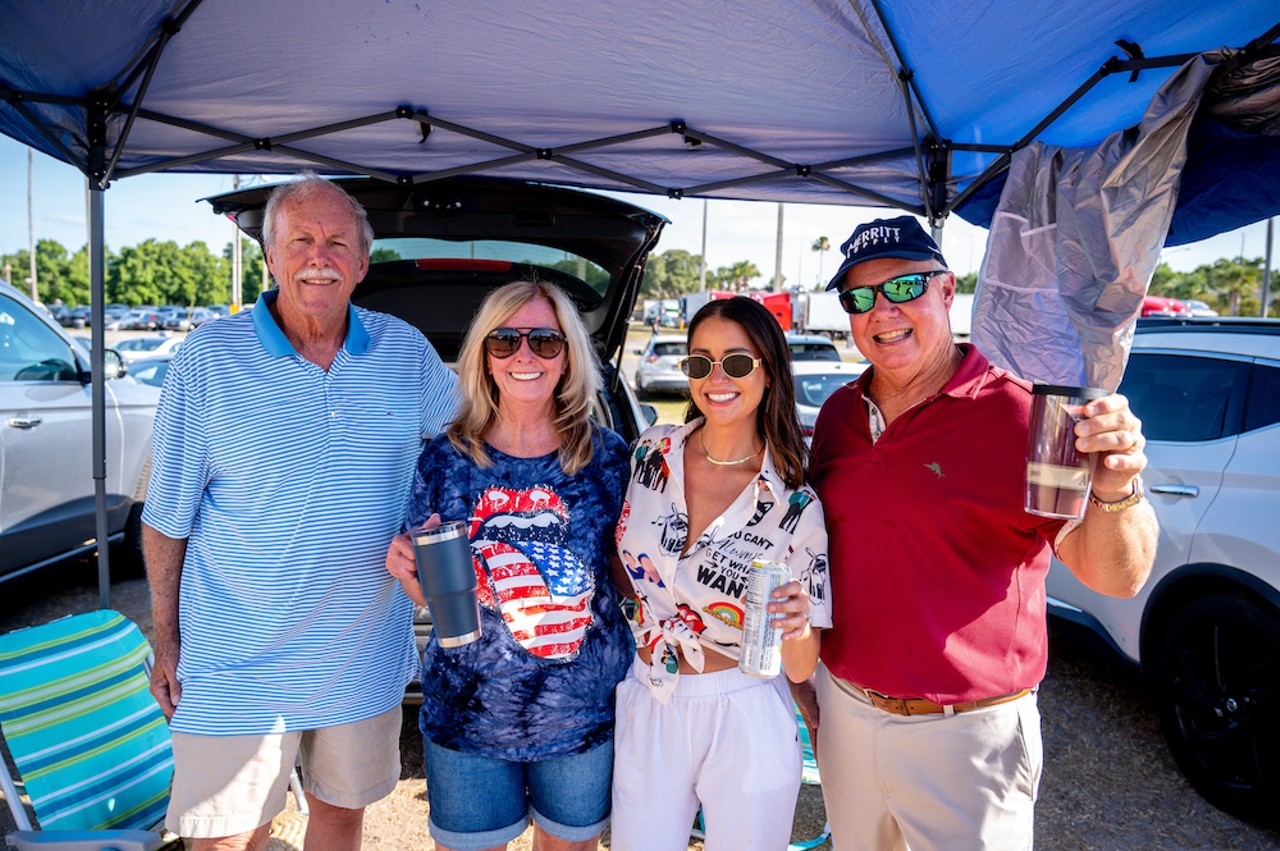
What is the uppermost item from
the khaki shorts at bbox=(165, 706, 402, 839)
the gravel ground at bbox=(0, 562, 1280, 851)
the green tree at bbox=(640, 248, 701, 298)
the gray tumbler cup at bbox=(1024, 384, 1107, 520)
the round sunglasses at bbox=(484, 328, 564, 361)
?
the green tree at bbox=(640, 248, 701, 298)

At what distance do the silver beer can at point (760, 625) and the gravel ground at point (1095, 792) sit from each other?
1.65 meters

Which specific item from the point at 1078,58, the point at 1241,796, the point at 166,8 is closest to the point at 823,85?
the point at 1078,58

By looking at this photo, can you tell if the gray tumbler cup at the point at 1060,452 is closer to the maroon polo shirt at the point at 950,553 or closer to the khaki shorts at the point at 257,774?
the maroon polo shirt at the point at 950,553

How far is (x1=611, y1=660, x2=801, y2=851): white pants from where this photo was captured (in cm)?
170

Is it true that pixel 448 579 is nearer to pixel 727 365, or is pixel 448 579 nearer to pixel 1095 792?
pixel 727 365

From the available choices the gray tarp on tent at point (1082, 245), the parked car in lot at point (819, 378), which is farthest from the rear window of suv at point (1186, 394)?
the parked car in lot at point (819, 378)

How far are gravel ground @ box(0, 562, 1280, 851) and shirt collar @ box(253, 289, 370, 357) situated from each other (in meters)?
1.84

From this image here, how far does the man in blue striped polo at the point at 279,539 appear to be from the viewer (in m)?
1.85

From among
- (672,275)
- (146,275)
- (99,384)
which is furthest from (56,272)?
(99,384)

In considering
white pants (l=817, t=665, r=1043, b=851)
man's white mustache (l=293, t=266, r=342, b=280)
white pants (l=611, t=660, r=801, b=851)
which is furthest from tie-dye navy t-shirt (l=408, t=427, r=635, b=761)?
white pants (l=817, t=665, r=1043, b=851)

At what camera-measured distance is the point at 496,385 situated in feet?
6.45

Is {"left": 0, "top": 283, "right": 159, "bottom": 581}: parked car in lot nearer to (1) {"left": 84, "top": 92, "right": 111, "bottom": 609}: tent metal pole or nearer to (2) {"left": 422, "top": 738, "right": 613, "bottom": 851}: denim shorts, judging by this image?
(1) {"left": 84, "top": 92, "right": 111, "bottom": 609}: tent metal pole

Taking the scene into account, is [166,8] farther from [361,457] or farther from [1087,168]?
[1087,168]

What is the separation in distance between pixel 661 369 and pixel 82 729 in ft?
45.2
